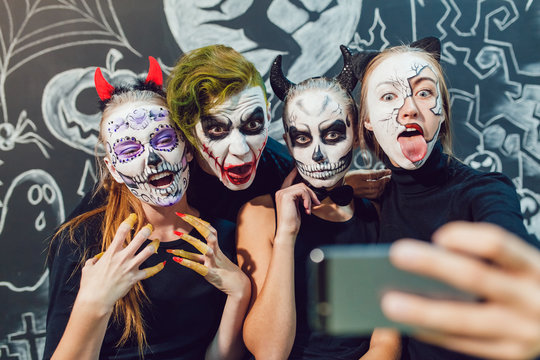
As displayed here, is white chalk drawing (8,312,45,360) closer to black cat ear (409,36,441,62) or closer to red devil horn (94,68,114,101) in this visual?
red devil horn (94,68,114,101)

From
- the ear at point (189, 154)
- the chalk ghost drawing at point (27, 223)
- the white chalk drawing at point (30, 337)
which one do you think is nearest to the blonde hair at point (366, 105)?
the ear at point (189, 154)

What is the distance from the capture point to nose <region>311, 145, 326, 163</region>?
1524mm

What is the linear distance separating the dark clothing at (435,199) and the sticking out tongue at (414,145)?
61 millimetres

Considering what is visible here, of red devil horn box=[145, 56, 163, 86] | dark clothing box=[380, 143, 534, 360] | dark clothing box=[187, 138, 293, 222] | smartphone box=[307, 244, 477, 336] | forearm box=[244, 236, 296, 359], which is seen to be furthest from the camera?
dark clothing box=[187, 138, 293, 222]

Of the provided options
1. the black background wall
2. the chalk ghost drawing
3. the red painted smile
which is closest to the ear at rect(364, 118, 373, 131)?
the red painted smile

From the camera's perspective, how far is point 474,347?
59 cm

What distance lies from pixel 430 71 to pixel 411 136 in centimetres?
24

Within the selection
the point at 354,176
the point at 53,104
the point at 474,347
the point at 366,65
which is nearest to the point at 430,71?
the point at 366,65

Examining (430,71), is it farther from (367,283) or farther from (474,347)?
(474,347)

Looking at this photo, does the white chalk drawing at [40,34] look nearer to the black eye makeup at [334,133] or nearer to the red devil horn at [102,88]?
the red devil horn at [102,88]

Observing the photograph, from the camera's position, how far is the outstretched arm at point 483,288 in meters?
0.53

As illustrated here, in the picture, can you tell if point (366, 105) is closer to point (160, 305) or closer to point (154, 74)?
point (154, 74)

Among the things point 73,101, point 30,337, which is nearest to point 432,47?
point 73,101

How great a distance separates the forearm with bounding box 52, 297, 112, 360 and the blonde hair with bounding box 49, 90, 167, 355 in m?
0.16
